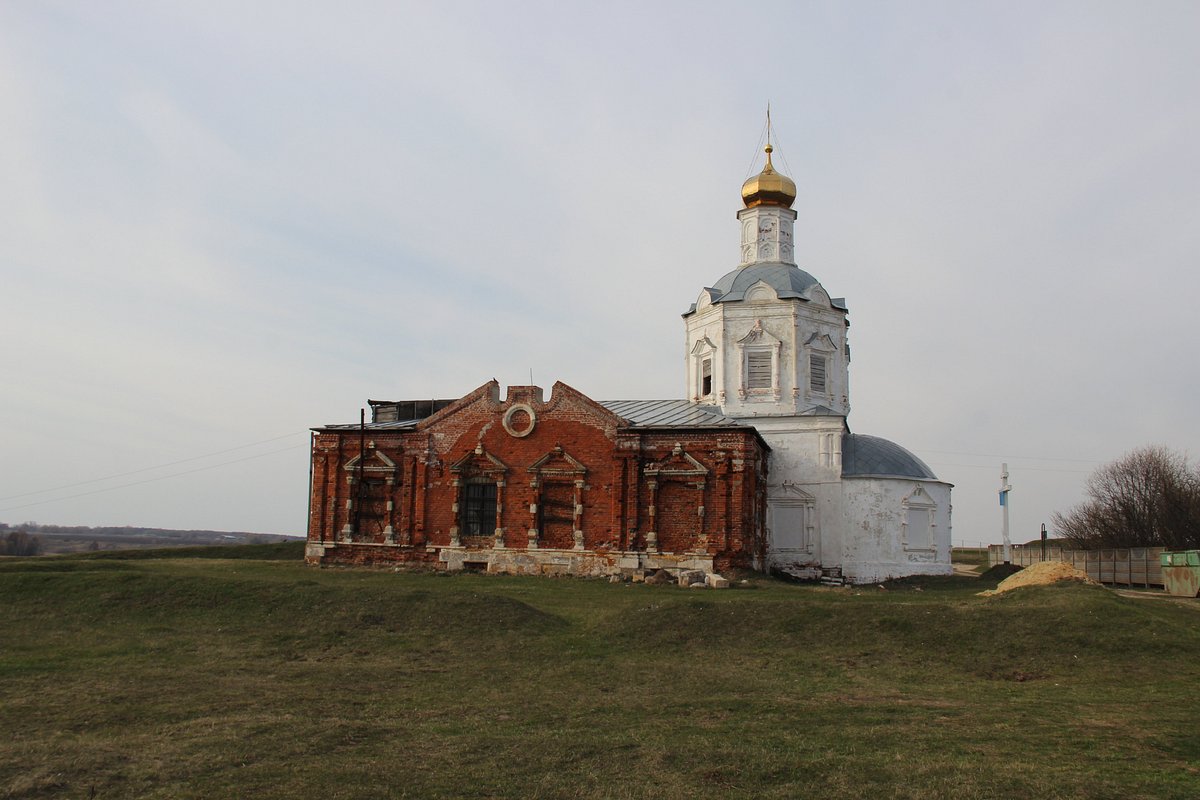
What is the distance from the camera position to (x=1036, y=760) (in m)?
9.80

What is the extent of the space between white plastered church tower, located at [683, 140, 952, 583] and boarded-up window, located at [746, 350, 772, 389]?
35mm

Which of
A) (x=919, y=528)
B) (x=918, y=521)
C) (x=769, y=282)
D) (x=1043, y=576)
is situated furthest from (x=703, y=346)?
(x=1043, y=576)

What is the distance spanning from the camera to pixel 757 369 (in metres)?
34.6

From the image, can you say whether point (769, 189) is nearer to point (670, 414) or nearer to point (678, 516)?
point (670, 414)

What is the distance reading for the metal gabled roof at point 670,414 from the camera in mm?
30578

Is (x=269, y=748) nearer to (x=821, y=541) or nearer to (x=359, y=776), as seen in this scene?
(x=359, y=776)

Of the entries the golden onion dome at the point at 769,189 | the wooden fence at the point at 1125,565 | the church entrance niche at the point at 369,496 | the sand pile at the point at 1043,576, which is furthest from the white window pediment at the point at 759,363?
the church entrance niche at the point at 369,496

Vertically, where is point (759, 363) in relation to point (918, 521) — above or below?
above

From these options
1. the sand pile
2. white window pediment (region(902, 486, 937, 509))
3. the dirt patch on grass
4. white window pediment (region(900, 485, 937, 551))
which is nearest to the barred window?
white window pediment (region(900, 485, 937, 551))

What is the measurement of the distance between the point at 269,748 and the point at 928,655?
35.3ft

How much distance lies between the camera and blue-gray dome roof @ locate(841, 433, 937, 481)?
3262 centimetres

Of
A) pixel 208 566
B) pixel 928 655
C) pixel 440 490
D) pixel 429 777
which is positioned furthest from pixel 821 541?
pixel 429 777

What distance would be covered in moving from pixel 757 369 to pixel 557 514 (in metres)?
9.19

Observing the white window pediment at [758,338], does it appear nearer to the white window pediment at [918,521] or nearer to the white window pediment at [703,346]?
the white window pediment at [703,346]
